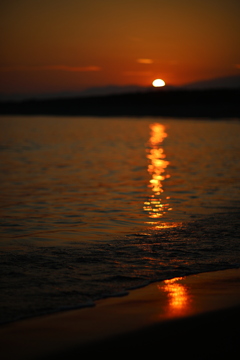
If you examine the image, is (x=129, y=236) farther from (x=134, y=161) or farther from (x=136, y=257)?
(x=134, y=161)

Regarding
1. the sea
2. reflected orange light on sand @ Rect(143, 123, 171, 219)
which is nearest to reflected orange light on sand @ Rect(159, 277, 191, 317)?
the sea

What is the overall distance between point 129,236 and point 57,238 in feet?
4.03

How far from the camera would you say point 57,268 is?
6785mm

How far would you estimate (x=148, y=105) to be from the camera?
438 ft

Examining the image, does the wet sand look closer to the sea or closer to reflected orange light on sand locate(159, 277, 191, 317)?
reflected orange light on sand locate(159, 277, 191, 317)

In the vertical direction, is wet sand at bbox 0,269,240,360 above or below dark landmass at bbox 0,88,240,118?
below

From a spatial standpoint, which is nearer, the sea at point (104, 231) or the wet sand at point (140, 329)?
the wet sand at point (140, 329)

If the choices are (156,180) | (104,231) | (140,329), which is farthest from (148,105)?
(140,329)

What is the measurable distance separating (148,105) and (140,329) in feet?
429

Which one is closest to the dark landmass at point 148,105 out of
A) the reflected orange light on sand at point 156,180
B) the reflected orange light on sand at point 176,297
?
the reflected orange light on sand at point 156,180

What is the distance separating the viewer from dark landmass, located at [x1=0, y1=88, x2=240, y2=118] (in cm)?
11100

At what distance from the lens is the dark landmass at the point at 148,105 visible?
111000 mm

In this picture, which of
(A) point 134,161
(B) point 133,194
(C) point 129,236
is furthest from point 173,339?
(A) point 134,161

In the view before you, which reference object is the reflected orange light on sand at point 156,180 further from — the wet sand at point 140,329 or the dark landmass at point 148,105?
the dark landmass at point 148,105
